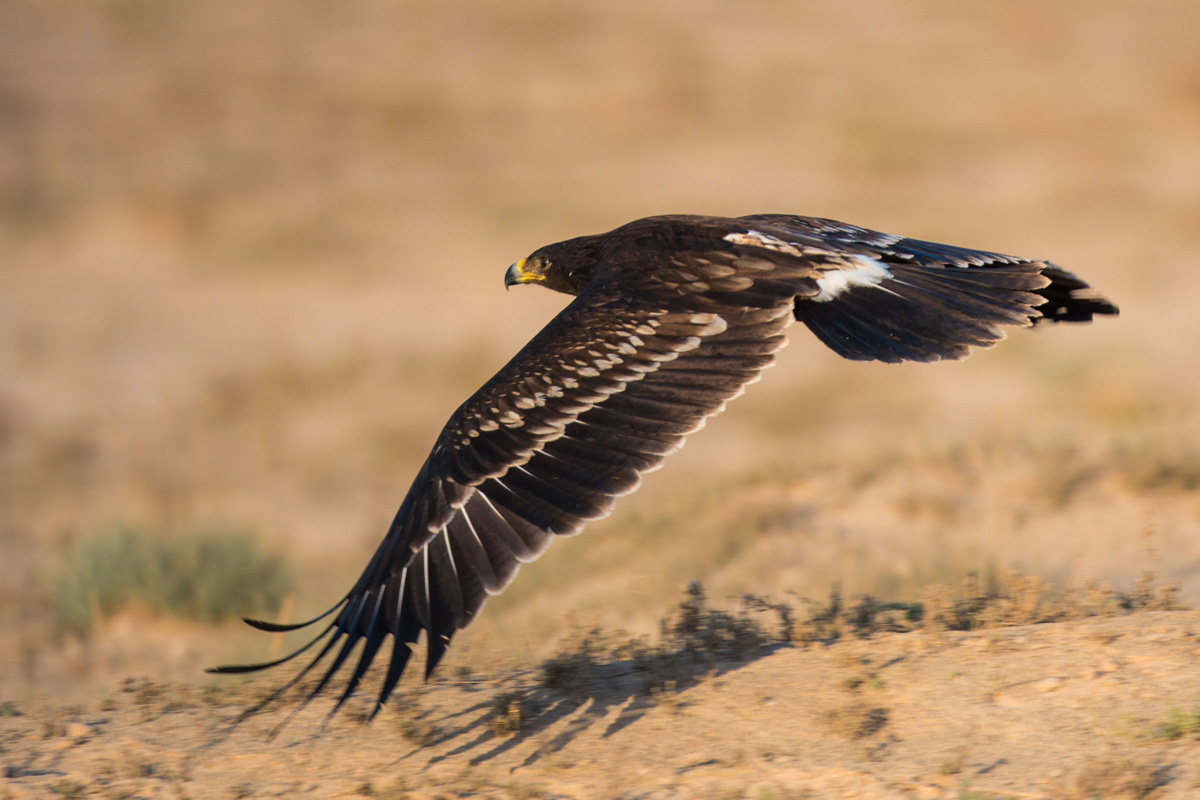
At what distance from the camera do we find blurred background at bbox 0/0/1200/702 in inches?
265

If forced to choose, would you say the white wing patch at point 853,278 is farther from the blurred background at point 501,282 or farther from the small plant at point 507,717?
the small plant at point 507,717

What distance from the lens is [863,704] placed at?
3947 mm

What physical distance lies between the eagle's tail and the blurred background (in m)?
1.12

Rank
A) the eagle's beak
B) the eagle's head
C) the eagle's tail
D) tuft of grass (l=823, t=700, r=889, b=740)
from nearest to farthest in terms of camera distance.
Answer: tuft of grass (l=823, t=700, r=889, b=740) → the eagle's tail → the eagle's head → the eagle's beak

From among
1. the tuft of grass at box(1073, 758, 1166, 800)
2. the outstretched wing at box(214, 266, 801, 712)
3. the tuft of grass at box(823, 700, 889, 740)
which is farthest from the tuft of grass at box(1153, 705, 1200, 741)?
the outstretched wing at box(214, 266, 801, 712)

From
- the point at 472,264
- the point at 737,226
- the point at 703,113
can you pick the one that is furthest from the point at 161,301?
the point at 737,226

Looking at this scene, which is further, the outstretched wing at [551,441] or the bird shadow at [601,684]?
the bird shadow at [601,684]

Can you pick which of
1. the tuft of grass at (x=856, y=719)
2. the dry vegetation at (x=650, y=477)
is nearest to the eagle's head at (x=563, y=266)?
the dry vegetation at (x=650, y=477)

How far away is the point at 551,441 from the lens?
3.87 metres

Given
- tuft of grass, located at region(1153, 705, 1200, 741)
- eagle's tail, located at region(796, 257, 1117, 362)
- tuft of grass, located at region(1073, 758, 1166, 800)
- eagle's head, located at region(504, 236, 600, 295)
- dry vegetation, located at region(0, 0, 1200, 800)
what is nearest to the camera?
tuft of grass, located at region(1073, 758, 1166, 800)

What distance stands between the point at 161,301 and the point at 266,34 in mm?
9543

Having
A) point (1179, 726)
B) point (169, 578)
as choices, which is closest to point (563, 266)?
point (169, 578)

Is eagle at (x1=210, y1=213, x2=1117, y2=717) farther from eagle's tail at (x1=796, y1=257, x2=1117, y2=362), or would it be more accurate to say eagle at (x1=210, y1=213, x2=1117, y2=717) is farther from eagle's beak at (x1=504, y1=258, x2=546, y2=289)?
eagle's beak at (x1=504, y1=258, x2=546, y2=289)

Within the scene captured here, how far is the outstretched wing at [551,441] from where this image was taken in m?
3.57
